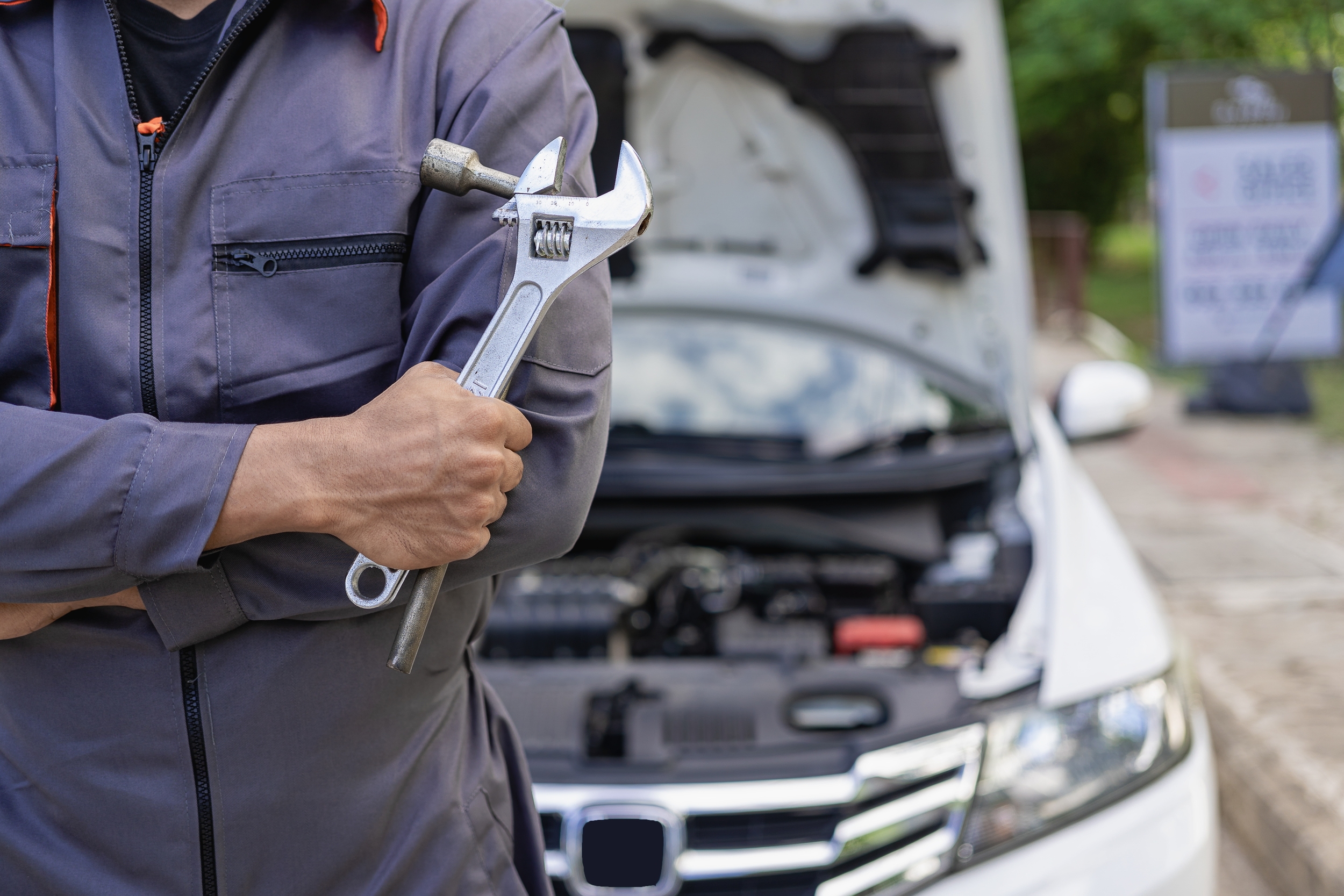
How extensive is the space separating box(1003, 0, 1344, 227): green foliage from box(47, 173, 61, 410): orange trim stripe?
1163cm

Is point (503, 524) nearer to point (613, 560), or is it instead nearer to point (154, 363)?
point (154, 363)

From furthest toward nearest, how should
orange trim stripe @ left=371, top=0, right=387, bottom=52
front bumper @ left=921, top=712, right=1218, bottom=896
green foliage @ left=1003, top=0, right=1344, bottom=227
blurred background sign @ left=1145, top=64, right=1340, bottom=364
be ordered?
green foliage @ left=1003, top=0, right=1344, bottom=227 → blurred background sign @ left=1145, top=64, right=1340, bottom=364 → front bumper @ left=921, top=712, right=1218, bottom=896 → orange trim stripe @ left=371, top=0, right=387, bottom=52

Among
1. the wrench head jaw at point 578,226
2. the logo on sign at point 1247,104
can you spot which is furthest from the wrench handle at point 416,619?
the logo on sign at point 1247,104

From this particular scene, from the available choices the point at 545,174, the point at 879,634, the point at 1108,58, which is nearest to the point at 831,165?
the point at 879,634

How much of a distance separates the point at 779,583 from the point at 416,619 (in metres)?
1.79

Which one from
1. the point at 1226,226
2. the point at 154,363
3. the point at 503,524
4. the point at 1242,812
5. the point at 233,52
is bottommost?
the point at 1242,812

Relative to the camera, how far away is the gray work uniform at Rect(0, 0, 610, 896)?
3.65 feet

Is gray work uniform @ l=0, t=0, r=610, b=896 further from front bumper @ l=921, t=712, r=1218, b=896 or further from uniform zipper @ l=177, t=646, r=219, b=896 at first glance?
front bumper @ l=921, t=712, r=1218, b=896

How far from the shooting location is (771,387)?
122 inches

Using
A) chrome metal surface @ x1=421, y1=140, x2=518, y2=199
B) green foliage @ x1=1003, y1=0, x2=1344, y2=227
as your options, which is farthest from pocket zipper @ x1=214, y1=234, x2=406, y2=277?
green foliage @ x1=1003, y1=0, x2=1344, y2=227

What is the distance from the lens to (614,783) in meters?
1.95

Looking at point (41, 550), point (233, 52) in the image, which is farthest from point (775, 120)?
point (41, 550)

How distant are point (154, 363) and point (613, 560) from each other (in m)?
1.88

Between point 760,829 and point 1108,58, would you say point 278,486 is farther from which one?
point 1108,58
